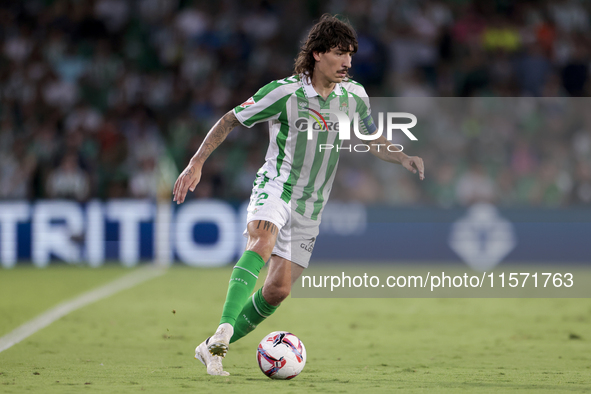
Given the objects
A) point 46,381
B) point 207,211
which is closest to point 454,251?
point 207,211

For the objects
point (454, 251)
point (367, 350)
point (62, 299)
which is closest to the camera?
point (367, 350)

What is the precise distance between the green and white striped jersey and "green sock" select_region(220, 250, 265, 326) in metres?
0.45

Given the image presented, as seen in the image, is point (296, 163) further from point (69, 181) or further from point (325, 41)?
point (69, 181)

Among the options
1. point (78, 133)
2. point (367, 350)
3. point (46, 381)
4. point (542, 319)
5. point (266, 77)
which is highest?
point (266, 77)

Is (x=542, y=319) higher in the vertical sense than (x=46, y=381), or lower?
higher

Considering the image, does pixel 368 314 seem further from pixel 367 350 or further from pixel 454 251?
pixel 454 251

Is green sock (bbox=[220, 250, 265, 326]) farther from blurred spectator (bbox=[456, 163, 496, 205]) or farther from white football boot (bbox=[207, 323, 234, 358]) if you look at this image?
blurred spectator (bbox=[456, 163, 496, 205])

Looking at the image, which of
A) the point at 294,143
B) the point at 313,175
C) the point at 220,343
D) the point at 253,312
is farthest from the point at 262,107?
the point at 220,343

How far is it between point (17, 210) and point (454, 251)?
6.62 m

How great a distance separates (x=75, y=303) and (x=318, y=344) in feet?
11.2

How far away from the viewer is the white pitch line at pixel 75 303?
645 centimetres

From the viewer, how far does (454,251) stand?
40.2 feet

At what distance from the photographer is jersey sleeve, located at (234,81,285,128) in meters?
5.08

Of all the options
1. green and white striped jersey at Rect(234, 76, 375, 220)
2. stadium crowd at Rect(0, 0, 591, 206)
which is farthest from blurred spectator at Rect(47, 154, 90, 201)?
green and white striped jersey at Rect(234, 76, 375, 220)
